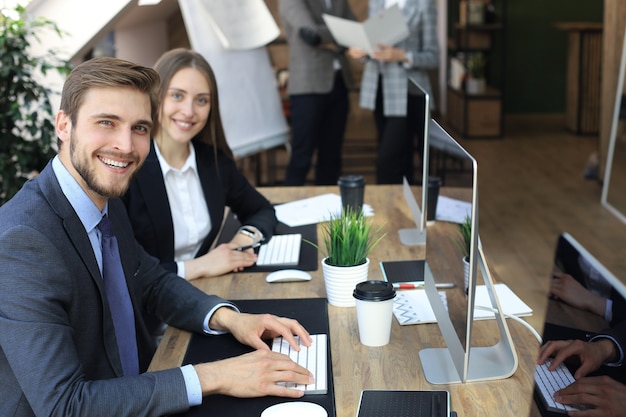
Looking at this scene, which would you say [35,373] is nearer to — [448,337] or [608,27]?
[448,337]

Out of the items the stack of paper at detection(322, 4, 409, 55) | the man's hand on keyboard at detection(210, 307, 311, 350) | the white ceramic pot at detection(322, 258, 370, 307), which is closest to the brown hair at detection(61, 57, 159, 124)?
the man's hand on keyboard at detection(210, 307, 311, 350)

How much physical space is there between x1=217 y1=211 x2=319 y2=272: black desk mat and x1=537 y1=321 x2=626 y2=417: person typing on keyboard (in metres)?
0.90

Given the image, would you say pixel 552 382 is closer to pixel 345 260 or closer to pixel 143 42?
→ pixel 345 260

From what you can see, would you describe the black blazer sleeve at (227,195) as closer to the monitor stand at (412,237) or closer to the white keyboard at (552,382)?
the monitor stand at (412,237)

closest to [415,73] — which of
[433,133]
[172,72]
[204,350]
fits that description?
[172,72]

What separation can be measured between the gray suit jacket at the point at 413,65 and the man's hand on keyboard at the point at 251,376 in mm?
2631

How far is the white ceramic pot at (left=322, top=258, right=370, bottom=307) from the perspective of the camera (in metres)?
1.82

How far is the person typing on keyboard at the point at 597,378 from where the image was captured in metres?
1.17

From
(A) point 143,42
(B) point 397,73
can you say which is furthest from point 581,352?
(A) point 143,42

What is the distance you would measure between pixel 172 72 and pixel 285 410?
1359 millimetres

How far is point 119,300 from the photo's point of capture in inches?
63.5

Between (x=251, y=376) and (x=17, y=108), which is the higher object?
(x=17, y=108)

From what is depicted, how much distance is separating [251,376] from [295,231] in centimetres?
117

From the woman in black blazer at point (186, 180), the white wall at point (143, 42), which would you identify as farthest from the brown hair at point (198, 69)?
the white wall at point (143, 42)
